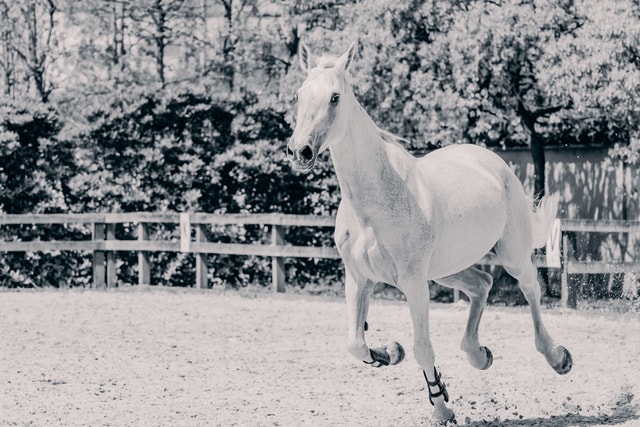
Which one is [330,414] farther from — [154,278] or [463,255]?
[154,278]

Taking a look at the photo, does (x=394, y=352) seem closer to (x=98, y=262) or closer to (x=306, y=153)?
(x=306, y=153)

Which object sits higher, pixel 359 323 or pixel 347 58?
pixel 347 58

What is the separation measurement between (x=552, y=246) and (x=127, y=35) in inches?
445

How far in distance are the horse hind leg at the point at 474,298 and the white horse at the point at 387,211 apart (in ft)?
1.65

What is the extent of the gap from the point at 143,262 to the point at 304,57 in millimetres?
9831

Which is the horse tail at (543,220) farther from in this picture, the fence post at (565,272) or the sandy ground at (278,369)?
the fence post at (565,272)

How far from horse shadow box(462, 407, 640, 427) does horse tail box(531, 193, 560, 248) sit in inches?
55.0

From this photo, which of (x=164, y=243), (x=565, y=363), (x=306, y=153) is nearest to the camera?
(x=306, y=153)

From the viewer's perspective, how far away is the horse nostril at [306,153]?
218 inches

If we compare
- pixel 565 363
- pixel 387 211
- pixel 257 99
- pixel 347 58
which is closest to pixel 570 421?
pixel 565 363

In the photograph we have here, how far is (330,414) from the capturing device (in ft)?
22.5

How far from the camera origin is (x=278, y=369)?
8.72 m

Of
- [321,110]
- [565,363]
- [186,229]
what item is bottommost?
[186,229]

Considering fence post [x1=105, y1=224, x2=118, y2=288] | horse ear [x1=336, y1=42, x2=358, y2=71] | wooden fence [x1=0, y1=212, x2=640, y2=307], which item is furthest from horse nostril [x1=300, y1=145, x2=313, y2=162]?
fence post [x1=105, y1=224, x2=118, y2=288]
